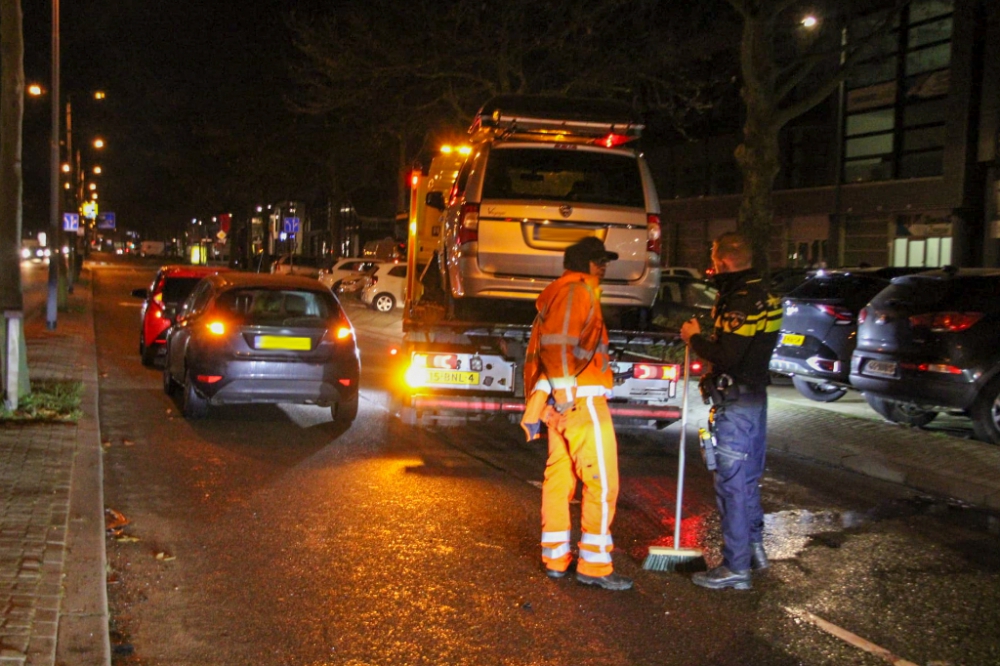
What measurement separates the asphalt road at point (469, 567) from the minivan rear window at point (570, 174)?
95.2 inches

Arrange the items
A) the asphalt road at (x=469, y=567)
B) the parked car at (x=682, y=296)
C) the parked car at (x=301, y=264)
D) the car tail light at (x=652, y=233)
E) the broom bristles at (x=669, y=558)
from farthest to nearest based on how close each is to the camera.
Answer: the parked car at (x=301, y=264) < the parked car at (x=682, y=296) < the car tail light at (x=652, y=233) < the broom bristles at (x=669, y=558) < the asphalt road at (x=469, y=567)

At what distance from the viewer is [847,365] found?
1250 centimetres

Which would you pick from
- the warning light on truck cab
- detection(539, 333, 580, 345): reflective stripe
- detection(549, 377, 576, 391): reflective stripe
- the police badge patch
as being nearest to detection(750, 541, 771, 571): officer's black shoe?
the police badge patch

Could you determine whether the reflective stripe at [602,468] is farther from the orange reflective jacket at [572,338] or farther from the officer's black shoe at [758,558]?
the officer's black shoe at [758,558]

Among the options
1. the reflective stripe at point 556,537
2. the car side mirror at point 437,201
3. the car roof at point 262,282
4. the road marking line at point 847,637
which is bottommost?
the road marking line at point 847,637

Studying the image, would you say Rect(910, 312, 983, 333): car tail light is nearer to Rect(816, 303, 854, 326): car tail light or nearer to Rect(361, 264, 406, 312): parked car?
Rect(816, 303, 854, 326): car tail light

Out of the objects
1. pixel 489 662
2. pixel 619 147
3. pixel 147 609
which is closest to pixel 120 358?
pixel 619 147

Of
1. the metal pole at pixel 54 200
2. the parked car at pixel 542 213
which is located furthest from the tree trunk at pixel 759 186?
the metal pole at pixel 54 200

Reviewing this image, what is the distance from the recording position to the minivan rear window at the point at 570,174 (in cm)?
1001

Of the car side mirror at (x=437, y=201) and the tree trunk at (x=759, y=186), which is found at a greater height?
the tree trunk at (x=759, y=186)

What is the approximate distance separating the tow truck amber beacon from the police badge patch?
2641mm

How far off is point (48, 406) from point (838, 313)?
28.2ft

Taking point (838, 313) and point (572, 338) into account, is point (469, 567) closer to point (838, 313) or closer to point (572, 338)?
point (572, 338)

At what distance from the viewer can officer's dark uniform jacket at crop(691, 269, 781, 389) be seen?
6059mm
